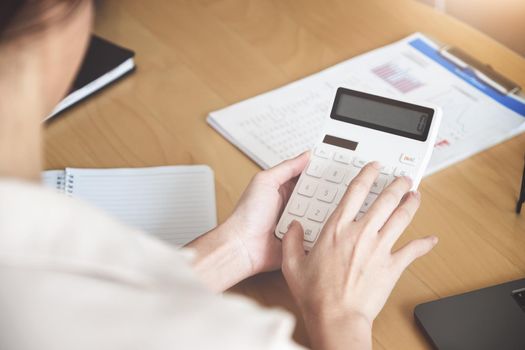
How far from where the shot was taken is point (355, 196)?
0.73m

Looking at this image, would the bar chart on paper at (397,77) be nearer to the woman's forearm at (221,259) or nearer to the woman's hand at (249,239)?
the woman's hand at (249,239)

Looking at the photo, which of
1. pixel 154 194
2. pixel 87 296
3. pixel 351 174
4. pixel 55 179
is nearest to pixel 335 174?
pixel 351 174

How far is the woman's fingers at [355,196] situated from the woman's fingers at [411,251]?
0.20 feet

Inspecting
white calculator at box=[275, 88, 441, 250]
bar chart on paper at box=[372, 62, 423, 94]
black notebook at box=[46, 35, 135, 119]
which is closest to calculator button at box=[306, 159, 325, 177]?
white calculator at box=[275, 88, 441, 250]

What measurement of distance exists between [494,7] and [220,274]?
2.70 ft

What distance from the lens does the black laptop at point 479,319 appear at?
2.27 feet

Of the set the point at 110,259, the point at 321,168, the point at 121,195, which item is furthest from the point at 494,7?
the point at 110,259

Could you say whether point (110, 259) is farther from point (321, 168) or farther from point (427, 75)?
point (427, 75)

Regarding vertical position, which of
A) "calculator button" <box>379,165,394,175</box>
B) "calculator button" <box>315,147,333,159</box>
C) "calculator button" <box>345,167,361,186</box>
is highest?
"calculator button" <box>379,165,394,175</box>

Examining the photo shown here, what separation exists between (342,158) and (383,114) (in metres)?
0.07

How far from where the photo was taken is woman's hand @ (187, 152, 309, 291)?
2.51 ft

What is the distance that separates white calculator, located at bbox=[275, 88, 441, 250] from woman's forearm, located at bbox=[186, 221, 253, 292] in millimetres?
50

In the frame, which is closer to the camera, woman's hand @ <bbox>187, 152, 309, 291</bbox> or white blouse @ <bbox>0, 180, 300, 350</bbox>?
white blouse @ <bbox>0, 180, 300, 350</bbox>

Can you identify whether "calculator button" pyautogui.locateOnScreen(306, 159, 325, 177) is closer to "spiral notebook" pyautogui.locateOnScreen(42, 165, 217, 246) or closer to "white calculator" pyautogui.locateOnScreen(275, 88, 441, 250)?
"white calculator" pyautogui.locateOnScreen(275, 88, 441, 250)
